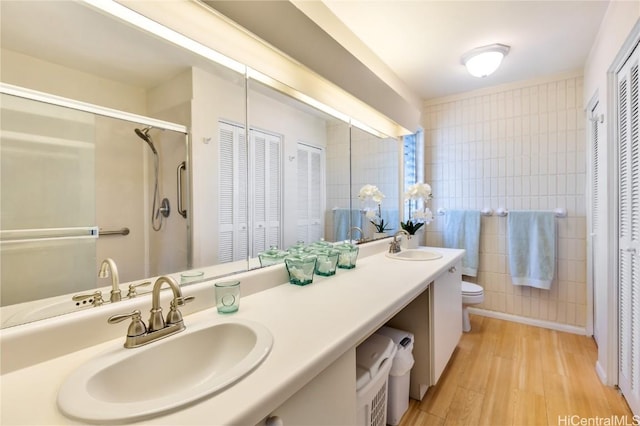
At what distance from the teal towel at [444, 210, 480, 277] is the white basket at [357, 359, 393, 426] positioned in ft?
6.34

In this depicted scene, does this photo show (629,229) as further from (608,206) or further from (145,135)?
(145,135)

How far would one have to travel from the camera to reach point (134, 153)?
0.95 m

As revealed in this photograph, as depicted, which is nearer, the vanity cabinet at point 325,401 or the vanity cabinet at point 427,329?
the vanity cabinet at point 325,401

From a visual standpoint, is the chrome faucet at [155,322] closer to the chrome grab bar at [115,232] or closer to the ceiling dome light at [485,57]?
the chrome grab bar at [115,232]

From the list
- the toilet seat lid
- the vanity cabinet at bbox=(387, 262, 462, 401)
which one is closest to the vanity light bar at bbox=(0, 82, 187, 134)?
the vanity cabinet at bbox=(387, 262, 462, 401)

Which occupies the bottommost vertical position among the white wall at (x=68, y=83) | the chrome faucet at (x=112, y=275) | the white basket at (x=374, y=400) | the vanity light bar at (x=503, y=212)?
the white basket at (x=374, y=400)

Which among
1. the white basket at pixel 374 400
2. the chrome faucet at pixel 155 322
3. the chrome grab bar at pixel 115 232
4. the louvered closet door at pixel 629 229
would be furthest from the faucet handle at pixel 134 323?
the louvered closet door at pixel 629 229

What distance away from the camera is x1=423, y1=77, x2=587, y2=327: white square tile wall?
7.89 feet

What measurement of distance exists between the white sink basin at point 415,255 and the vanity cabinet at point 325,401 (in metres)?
1.25

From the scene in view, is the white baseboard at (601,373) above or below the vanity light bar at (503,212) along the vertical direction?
below

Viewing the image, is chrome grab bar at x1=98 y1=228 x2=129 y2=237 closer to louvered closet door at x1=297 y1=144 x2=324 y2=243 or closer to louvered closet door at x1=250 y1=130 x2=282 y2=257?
louvered closet door at x1=250 y1=130 x2=282 y2=257

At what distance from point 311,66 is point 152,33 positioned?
2.14 feet

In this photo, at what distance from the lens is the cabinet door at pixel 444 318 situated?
1548 millimetres

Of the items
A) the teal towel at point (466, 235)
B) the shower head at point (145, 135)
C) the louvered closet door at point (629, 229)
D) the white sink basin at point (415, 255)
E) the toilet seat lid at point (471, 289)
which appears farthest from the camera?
the teal towel at point (466, 235)
